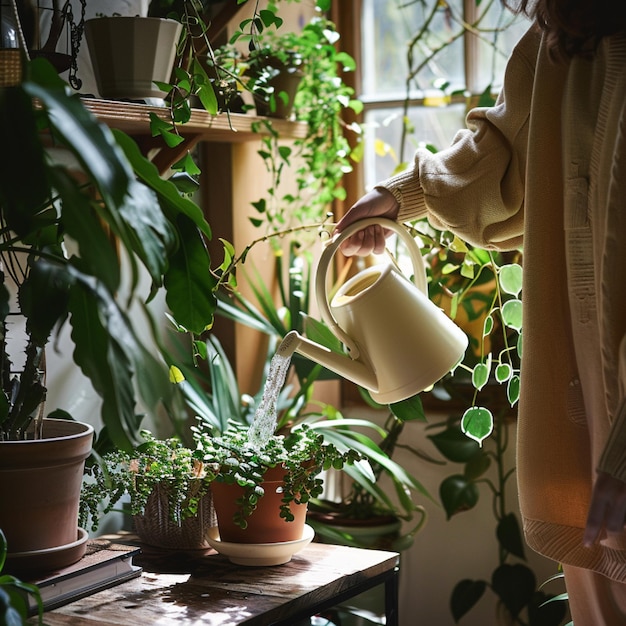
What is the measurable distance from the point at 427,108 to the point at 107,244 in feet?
5.71

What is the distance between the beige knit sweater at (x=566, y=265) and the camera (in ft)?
3.48

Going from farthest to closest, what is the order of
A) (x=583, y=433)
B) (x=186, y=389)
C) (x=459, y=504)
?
(x=459, y=504)
(x=186, y=389)
(x=583, y=433)

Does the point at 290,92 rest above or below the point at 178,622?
above

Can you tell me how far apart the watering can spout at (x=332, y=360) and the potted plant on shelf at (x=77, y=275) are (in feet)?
0.41

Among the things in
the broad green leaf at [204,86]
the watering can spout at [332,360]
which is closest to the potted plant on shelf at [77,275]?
the watering can spout at [332,360]

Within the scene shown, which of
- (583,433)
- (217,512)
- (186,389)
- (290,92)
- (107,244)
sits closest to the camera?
(107,244)

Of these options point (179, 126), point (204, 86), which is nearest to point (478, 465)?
Answer: point (179, 126)

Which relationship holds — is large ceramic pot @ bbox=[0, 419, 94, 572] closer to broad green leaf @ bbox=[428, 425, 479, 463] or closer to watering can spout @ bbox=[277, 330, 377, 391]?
watering can spout @ bbox=[277, 330, 377, 391]

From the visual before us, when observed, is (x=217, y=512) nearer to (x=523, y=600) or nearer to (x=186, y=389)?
(x=186, y=389)

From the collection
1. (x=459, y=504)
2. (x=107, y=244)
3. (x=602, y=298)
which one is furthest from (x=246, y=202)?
(x=107, y=244)

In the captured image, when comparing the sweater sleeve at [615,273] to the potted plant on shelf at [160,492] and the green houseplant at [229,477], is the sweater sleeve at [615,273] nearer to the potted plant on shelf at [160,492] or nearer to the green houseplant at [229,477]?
the green houseplant at [229,477]

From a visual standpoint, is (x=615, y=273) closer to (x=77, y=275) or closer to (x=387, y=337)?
(x=387, y=337)

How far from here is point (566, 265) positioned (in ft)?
3.82

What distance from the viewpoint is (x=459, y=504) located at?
7.22 feet
